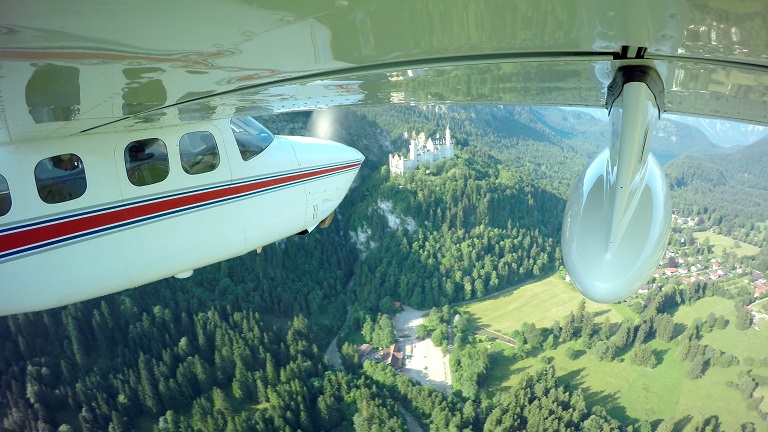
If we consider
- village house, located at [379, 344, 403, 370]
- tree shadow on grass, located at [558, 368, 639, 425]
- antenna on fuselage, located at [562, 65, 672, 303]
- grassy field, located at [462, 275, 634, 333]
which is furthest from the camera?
grassy field, located at [462, 275, 634, 333]

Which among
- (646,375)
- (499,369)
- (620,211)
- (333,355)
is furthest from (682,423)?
(620,211)

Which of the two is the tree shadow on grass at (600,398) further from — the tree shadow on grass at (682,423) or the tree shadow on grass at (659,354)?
the tree shadow on grass at (659,354)

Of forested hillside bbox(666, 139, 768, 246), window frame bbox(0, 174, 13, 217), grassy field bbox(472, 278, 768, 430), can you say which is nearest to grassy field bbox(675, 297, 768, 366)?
grassy field bbox(472, 278, 768, 430)

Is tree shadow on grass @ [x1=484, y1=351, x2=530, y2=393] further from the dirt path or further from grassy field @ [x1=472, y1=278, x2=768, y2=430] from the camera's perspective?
the dirt path

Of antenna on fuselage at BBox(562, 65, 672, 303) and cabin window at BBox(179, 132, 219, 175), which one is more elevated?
cabin window at BBox(179, 132, 219, 175)

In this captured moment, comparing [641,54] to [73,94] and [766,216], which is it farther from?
[766,216]

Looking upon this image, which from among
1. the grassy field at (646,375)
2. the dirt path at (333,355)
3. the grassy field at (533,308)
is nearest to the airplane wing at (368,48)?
the grassy field at (646,375)

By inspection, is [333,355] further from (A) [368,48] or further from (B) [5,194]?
(A) [368,48]
